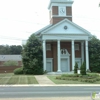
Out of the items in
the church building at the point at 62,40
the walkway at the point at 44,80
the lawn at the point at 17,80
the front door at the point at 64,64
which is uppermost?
the church building at the point at 62,40

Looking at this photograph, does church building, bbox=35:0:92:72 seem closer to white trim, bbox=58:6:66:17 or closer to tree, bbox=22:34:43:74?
white trim, bbox=58:6:66:17

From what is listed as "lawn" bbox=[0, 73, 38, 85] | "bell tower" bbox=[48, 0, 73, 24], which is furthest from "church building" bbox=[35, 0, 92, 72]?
"lawn" bbox=[0, 73, 38, 85]

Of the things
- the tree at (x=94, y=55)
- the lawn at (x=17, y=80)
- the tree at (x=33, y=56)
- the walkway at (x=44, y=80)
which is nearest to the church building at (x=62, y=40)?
the tree at (x=33, y=56)

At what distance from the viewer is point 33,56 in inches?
1816

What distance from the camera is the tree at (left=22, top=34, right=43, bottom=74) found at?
45.6 metres

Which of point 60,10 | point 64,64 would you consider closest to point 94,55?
point 64,64

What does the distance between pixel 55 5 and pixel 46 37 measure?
843cm

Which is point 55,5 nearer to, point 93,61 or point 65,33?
point 65,33

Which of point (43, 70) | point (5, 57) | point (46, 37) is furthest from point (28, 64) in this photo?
point (5, 57)

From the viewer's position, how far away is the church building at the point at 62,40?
156 feet

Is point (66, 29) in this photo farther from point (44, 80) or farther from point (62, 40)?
point (44, 80)

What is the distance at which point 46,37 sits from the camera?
4747 cm

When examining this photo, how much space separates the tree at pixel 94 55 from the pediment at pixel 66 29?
3.23 m

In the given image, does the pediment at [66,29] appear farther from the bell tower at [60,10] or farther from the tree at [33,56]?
the bell tower at [60,10]
